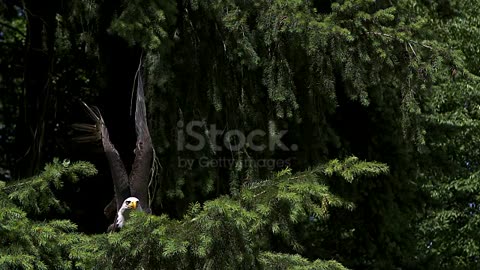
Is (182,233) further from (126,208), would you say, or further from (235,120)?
(235,120)

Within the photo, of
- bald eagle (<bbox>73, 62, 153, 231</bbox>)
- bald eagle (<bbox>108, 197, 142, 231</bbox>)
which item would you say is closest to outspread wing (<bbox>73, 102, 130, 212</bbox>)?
bald eagle (<bbox>73, 62, 153, 231</bbox>)

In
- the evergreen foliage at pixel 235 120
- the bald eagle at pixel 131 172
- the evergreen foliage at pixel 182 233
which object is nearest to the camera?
the evergreen foliage at pixel 182 233

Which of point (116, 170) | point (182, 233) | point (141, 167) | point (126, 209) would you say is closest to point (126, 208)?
point (126, 209)

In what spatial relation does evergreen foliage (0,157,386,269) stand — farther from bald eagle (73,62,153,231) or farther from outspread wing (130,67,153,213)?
outspread wing (130,67,153,213)

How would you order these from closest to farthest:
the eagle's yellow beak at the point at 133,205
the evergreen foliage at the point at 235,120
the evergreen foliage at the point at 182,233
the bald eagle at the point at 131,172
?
the evergreen foliage at the point at 182,233 → the evergreen foliage at the point at 235,120 → the eagle's yellow beak at the point at 133,205 → the bald eagle at the point at 131,172

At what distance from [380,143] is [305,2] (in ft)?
7.42

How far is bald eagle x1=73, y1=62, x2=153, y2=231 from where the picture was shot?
16.5 feet

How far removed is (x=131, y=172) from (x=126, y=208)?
1.34ft

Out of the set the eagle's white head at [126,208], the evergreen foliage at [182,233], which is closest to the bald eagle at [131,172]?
the eagle's white head at [126,208]

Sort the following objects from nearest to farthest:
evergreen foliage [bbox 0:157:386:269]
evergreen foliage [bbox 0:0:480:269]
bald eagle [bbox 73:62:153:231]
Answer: evergreen foliage [bbox 0:157:386:269], evergreen foliage [bbox 0:0:480:269], bald eagle [bbox 73:62:153:231]

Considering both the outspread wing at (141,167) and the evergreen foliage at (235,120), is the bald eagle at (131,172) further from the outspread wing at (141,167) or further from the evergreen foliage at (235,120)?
the evergreen foliage at (235,120)

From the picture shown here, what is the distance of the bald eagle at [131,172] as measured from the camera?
504cm

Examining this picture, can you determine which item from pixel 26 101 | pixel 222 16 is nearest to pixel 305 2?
pixel 222 16

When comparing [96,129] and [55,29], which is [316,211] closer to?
[96,129]
